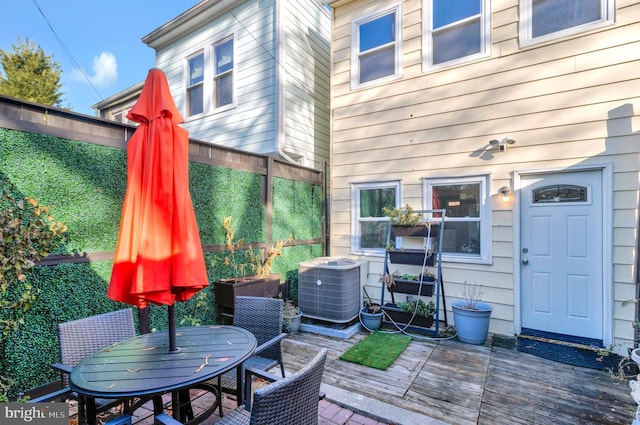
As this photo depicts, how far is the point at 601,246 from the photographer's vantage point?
3520 millimetres

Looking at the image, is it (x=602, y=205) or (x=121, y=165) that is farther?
(x=602, y=205)

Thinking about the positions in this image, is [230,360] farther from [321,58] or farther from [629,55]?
[321,58]

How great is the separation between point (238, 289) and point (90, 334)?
164 centimetres

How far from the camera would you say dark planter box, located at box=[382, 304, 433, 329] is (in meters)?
4.09

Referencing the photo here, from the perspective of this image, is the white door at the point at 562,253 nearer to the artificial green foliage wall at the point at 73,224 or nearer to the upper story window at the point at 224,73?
the artificial green foliage wall at the point at 73,224

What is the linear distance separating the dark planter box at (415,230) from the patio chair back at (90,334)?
11.0ft

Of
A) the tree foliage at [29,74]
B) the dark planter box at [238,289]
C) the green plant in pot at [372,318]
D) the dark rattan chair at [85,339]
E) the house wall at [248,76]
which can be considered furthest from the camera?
the tree foliage at [29,74]

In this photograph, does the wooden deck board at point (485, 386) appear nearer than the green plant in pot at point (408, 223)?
Yes

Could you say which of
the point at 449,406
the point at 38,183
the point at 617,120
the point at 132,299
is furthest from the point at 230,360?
the point at 617,120

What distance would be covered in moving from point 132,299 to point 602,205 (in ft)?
15.5

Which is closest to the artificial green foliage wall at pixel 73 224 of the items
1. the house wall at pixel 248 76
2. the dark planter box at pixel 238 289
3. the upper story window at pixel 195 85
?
the dark planter box at pixel 238 289

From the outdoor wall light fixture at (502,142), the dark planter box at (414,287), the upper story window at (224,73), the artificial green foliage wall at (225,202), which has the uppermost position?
the upper story window at (224,73)

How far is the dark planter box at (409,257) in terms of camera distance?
4219 mm

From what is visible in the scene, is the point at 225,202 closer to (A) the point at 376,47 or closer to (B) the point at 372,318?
(B) the point at 372,318
